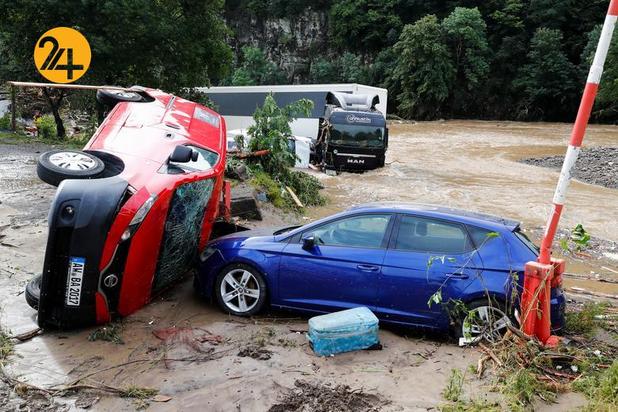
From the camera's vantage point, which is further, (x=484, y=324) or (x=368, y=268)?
(x=368, y=268)

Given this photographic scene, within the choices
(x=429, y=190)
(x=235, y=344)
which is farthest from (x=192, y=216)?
(x=429, y=190)

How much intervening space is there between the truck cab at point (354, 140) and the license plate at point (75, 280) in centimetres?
1647

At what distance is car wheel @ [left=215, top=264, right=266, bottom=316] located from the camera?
635 centimetres

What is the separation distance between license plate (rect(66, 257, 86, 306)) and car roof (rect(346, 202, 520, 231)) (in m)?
2.74

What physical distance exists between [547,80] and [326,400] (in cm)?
5527

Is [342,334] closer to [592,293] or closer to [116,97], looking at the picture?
[592,293]

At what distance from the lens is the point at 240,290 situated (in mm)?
6414

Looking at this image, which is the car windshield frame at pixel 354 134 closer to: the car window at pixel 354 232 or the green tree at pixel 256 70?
the car window at pixel 354 232

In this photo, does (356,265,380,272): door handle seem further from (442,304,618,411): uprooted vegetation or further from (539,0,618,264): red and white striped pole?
(539,0,618,264): red and white striped pole

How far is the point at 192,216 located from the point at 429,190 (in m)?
14.0

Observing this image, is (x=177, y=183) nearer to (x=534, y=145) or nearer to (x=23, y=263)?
(x=23, y=263)

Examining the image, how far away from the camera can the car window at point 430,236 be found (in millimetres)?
5875

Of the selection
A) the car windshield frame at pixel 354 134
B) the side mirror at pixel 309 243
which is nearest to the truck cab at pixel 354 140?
the car windshield frame at pixel 354 134

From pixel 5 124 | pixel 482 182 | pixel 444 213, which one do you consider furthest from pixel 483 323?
pixel 5 124
